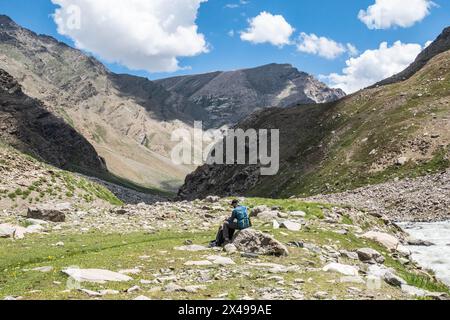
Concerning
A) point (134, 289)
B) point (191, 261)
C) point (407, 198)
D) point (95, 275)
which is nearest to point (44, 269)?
point (95, 275)

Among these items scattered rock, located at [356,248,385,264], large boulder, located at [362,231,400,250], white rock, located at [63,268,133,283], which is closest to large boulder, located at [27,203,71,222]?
white rock, located at [63,268,133,283]

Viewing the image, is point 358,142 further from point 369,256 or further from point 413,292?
point 413,292

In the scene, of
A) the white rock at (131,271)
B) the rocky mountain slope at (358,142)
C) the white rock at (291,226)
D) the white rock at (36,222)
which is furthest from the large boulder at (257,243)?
the rocky mountain slope at (358,142)

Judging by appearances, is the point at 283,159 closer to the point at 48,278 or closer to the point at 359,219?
the point at 359,219

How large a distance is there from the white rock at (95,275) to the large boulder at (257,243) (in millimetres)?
7525

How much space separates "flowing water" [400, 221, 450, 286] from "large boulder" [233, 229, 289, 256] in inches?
437

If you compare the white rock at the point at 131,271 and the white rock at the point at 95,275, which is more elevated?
the white rock at the point at 95,275

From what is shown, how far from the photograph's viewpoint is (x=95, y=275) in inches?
720

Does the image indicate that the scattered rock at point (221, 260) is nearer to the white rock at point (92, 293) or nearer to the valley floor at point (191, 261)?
the valley floor at point (191, 261)

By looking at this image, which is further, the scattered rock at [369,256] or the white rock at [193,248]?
the white rock at [193,248]

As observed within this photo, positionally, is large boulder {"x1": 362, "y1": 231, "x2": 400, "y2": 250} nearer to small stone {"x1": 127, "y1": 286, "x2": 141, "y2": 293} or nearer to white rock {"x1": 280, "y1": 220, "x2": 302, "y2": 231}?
white rock {"x1": 280, "y1": 220, "x2": 302, "y2": 231}

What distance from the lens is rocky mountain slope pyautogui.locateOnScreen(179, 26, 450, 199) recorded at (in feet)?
247

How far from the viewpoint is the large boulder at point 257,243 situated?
23000mm
